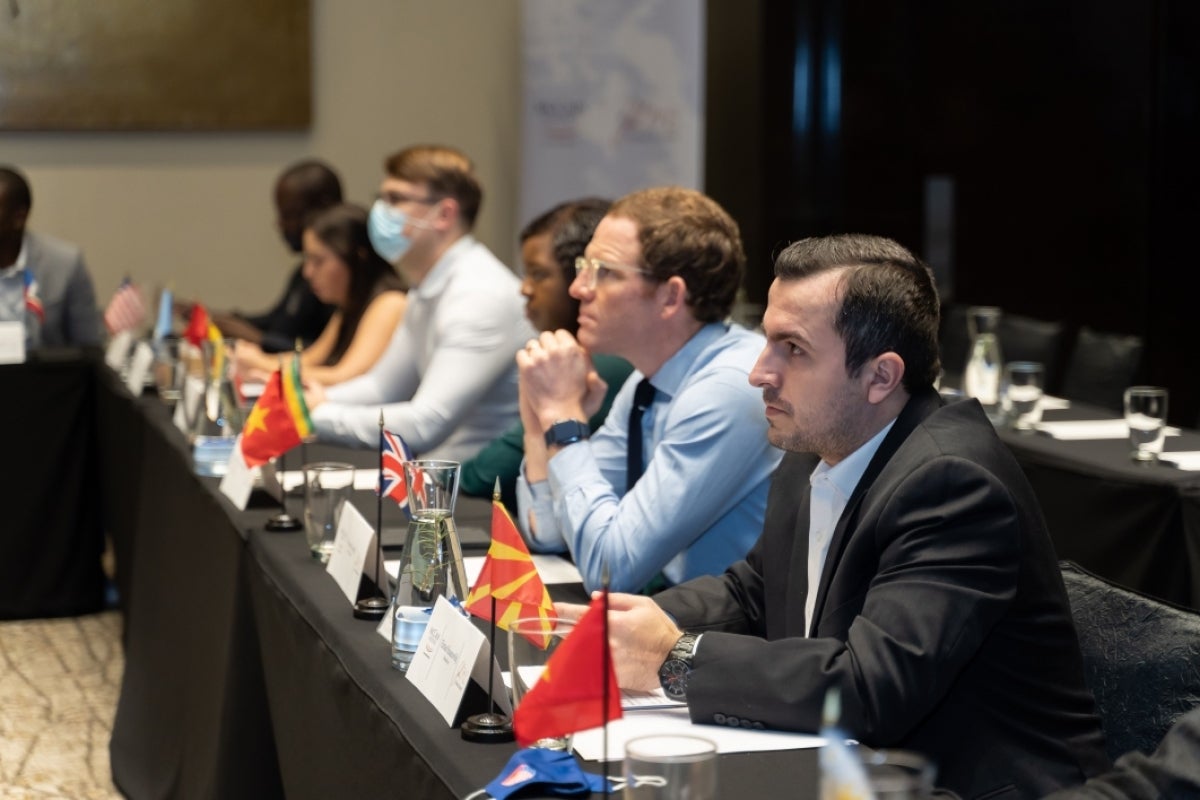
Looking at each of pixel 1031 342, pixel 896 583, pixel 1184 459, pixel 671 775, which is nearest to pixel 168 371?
pixel 1184 459

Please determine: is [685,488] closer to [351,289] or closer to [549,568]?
[549,568]

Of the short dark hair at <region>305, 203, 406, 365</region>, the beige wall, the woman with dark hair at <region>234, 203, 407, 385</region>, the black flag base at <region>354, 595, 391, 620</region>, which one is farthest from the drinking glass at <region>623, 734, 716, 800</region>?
the beige wall

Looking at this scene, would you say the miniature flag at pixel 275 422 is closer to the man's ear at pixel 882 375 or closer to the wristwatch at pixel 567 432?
the wristwatch at pixel 567 432

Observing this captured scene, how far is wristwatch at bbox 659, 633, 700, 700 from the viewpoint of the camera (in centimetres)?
165

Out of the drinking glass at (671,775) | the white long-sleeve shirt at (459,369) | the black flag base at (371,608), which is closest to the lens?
the drinking glass at (671,775)

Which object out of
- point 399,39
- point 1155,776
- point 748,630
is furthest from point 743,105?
point 1155,776

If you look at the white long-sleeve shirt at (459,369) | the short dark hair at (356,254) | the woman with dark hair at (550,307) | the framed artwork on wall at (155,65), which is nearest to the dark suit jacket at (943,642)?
the woman with dark hair at (550,307)

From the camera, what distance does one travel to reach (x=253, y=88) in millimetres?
7270

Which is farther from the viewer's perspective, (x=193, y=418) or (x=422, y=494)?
(x=193, y=418)

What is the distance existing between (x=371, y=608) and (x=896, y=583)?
0.79 m

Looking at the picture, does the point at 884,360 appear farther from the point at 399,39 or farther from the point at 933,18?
the point at 399,39

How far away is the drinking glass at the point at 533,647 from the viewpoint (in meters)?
1.51

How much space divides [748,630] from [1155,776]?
2.57 feet

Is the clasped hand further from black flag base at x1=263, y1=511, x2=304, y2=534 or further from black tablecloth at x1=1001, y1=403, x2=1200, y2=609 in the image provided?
black tablecloth at x1=1001, y1=403, x2=1200, y2=609
